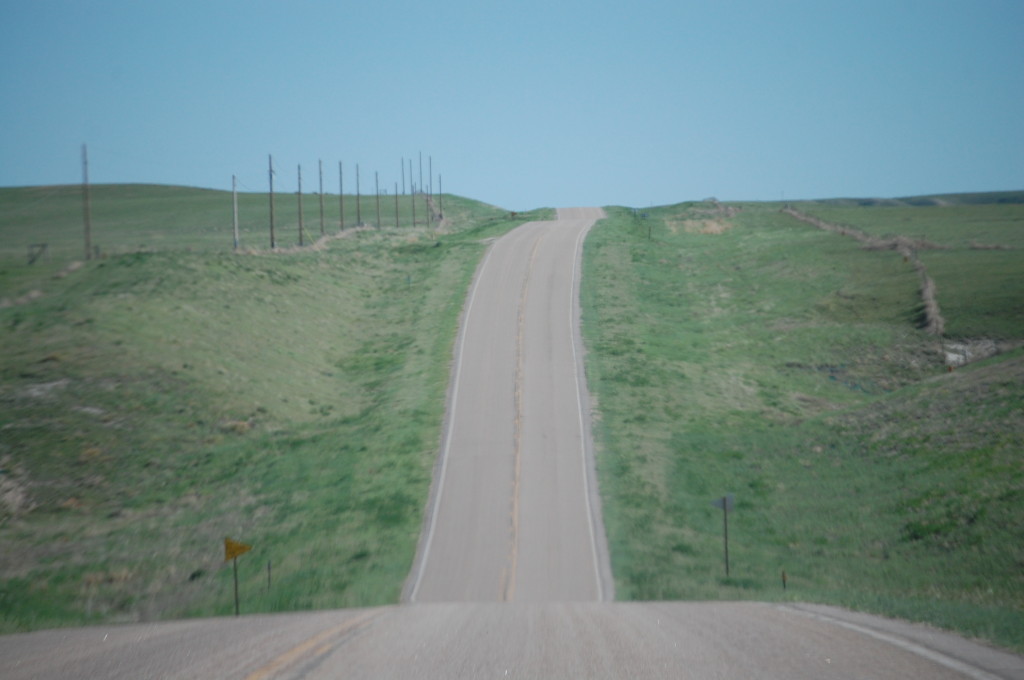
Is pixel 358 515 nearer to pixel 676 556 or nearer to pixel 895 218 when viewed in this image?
pixel 676 556

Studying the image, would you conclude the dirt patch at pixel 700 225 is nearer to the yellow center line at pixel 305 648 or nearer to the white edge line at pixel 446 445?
the white edge line at pixel 446 445

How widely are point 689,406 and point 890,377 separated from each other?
10.7 m

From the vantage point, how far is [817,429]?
31.5 meters

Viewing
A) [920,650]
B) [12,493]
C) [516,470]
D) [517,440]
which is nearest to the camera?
[920,650]

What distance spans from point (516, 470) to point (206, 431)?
1159 centimetres

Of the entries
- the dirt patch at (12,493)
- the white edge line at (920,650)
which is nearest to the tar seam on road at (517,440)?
the white edge line at (920,650)

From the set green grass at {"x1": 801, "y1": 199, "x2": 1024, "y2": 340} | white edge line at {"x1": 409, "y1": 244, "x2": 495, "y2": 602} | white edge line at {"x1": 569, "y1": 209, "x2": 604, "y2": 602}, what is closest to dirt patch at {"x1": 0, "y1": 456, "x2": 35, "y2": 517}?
white edge line at {"x1": 409, "y1": 244, "x2": 495, "y2": 602}

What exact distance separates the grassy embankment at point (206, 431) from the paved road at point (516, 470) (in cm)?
96

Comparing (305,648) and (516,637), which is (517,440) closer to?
(516,637)

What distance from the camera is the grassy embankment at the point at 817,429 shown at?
719 inches

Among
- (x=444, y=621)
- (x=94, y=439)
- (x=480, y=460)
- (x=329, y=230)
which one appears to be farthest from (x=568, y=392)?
(x=329, y=230)

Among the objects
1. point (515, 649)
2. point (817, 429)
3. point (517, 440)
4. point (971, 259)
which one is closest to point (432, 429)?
point (517, 440)

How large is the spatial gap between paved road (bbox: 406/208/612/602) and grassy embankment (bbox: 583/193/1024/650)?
1.07 metres

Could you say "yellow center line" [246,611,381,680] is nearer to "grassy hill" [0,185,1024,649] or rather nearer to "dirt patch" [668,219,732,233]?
"grassy hill" [0,185,1024,649]
